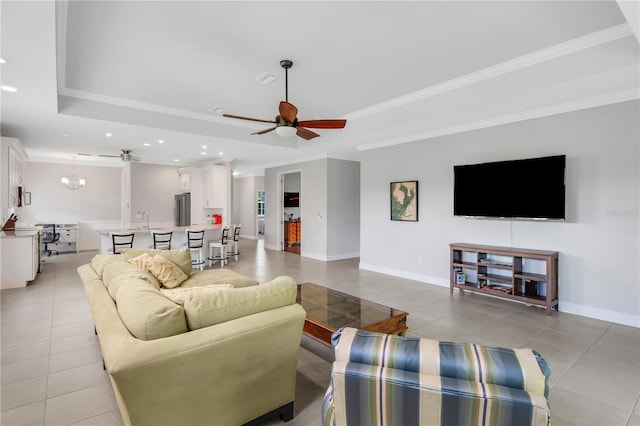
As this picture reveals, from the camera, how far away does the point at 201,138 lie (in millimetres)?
6246

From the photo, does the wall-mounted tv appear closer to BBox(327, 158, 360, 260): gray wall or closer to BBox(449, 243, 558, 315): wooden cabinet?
BBox(327, 158, 360, 260): gray wall

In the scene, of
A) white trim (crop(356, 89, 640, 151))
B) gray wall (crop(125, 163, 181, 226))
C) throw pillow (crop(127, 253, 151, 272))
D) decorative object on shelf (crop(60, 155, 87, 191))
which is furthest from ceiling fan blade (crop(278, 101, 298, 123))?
decorative object on shelf (crop(60, 155, 87, 191))

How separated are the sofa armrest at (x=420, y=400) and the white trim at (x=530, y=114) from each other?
180 inches

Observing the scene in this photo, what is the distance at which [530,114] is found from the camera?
463 cm

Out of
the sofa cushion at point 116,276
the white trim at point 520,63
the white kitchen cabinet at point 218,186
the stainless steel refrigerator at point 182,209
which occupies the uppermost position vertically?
the white trim at point 520,63

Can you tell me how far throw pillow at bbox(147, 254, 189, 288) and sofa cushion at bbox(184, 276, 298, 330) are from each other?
201 centimetres

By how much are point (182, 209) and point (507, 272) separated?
8.66 m

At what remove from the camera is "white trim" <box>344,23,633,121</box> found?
3031mm

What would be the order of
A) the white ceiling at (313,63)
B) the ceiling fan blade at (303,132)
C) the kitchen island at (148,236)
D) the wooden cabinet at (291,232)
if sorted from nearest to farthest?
the white ceiling at (313,63)
the ceiling fan blade at (303,132)
the kitchen island at (148,236)
the wooden cabinet at (291,232)

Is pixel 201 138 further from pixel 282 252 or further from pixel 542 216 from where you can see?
pixel 542 216

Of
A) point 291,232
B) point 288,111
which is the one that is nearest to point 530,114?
point 288,111

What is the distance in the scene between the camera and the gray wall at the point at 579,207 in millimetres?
3922

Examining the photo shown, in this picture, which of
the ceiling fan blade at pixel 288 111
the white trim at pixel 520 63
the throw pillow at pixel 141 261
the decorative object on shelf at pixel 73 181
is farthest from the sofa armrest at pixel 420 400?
the decorative object on shelf at pixel 73 181

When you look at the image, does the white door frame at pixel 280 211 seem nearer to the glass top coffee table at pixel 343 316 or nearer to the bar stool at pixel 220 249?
the bar stool at pixel 220 249
